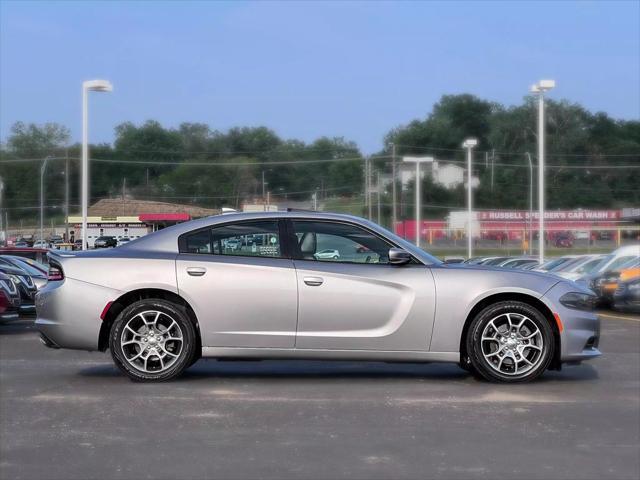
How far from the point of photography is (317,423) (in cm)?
577

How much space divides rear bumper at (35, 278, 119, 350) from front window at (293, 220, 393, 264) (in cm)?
162

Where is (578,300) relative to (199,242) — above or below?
below

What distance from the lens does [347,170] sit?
4869 centimetres

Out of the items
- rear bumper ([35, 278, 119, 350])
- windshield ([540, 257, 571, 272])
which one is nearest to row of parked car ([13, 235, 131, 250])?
rear bumper ([35, 278, 119, 350])

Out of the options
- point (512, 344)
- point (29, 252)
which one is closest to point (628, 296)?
point (512, 344)

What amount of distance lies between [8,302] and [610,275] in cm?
1246

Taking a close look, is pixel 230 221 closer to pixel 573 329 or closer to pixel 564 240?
pixel 573 329

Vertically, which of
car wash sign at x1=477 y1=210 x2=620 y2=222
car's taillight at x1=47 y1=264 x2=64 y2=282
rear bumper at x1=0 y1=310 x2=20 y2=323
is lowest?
rear bumper at x1=0 y1=310 x2=20 y2=323

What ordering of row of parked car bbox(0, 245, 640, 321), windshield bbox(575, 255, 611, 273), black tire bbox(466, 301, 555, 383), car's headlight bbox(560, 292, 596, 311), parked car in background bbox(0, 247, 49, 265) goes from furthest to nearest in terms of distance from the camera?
parked car in background bbox(0, 247, 49, 265)
windshield bbox(575, 255, 611, 273)
row of parked car bbox(0, 245, 640, 321)
car's headlight bbox(560, 292, 596, 311)
black tire bbox(466, 301, 555, 383)

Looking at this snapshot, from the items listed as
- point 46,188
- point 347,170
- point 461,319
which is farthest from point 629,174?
point 461,319

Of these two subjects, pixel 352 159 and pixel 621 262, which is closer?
pixel 621 262

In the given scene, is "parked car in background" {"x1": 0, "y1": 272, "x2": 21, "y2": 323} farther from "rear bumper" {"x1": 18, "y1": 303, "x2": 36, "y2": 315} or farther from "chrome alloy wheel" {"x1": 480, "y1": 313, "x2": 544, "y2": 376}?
"chrome alloy wheel" {"x1": 480, "y1": 313, "x2": 544, "y2": 376}

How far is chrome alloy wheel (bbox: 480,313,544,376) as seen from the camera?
23.5 ft

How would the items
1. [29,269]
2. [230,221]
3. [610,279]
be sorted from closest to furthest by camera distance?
[230,221] → [29,269] → [610,279]
